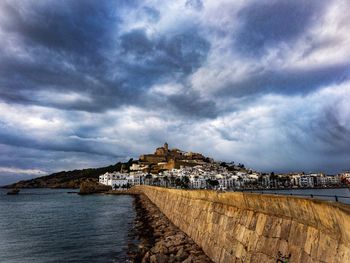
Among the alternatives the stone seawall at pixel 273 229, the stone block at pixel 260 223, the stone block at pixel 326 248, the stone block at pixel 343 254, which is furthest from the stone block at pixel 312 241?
the stone block at pixel 260 223

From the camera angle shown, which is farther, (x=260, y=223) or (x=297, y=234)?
(x=260, y=223)

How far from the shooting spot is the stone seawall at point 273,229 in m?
7.09

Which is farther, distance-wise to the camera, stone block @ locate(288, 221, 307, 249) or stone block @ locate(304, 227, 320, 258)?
stone block @ locate(288, 221, 307, 249)

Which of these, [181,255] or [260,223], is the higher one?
[260,223]

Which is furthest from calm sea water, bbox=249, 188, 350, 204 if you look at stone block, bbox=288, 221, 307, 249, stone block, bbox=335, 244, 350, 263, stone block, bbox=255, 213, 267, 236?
stone block, bbox=255, 213, 267, 236

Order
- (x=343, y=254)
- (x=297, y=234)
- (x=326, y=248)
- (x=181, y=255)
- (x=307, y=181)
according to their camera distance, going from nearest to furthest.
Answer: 1. (x=343, y=254)
2. (x=326, y=248)
3. (x=297, y=234)
4. (x=181, y=255)
5. (x=307, y=181)

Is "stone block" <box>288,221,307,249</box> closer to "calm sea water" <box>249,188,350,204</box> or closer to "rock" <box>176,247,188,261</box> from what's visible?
"calm sea water" <box>249,188,350,204</box>

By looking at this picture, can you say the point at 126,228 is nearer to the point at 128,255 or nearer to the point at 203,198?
the point at 128,255

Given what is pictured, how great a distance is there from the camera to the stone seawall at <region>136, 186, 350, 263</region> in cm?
709

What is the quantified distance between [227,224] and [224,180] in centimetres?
15838

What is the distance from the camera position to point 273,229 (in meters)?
9.97

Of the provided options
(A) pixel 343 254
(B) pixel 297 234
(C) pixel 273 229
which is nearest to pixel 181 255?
(C) pixel 273 229

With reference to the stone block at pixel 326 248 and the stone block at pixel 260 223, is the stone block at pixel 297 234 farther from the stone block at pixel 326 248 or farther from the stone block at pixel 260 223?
the stone block at pixel 260 223

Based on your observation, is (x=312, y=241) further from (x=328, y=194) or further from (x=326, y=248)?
(x=328, y=194)
